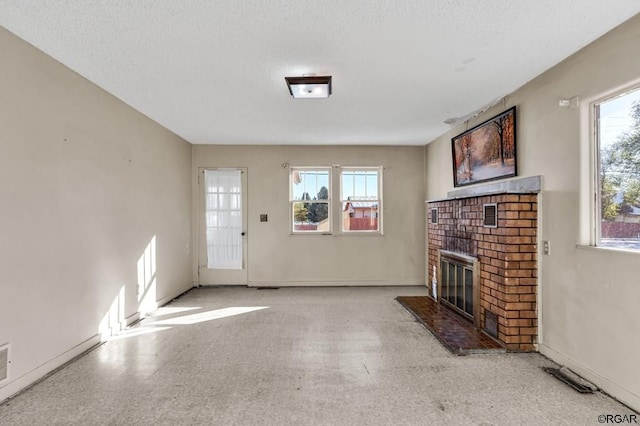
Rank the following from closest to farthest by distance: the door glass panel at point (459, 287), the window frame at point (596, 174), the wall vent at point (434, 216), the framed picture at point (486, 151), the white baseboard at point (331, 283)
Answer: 1. the window frame at point (596, 174)
2. the framed picture at point (486, 151)
3. the door glass panel at point (459, 287)
4. the wall vent at point (434, 216)
5. the white baseboard at point (331, 283)

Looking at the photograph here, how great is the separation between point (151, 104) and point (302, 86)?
6.39ft

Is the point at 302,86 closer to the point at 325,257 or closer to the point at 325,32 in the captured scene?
the point at 325,32

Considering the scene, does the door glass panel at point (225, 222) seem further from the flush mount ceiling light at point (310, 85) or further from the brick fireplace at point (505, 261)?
the brick fireplace at point (505, 261)

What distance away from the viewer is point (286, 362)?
9.40 ft

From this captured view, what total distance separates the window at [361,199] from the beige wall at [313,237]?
0.14 meters

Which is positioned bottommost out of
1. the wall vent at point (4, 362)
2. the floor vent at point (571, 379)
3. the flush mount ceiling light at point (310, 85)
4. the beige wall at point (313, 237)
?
the floor vent at point (571, 379)

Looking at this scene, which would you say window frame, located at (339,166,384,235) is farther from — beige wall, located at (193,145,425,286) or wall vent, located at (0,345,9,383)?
wall vent, located at (0,345,9,383)

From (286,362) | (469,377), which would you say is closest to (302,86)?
(286,362)

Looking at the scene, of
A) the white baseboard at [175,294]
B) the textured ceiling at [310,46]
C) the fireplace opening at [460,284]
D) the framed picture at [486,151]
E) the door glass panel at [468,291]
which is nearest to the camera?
the textured ceiling at [310,46]

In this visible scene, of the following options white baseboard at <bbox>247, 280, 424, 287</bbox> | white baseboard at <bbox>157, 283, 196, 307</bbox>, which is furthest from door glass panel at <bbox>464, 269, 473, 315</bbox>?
white baseboard at <bbox>157, 283, 196, 307</bbox>

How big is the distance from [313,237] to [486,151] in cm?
315

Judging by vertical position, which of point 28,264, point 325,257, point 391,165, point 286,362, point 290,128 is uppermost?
point 290,128

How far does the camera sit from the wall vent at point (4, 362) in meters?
2.24

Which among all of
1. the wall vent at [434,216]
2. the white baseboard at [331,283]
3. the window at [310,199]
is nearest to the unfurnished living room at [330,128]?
the wall vent at [434,216]
